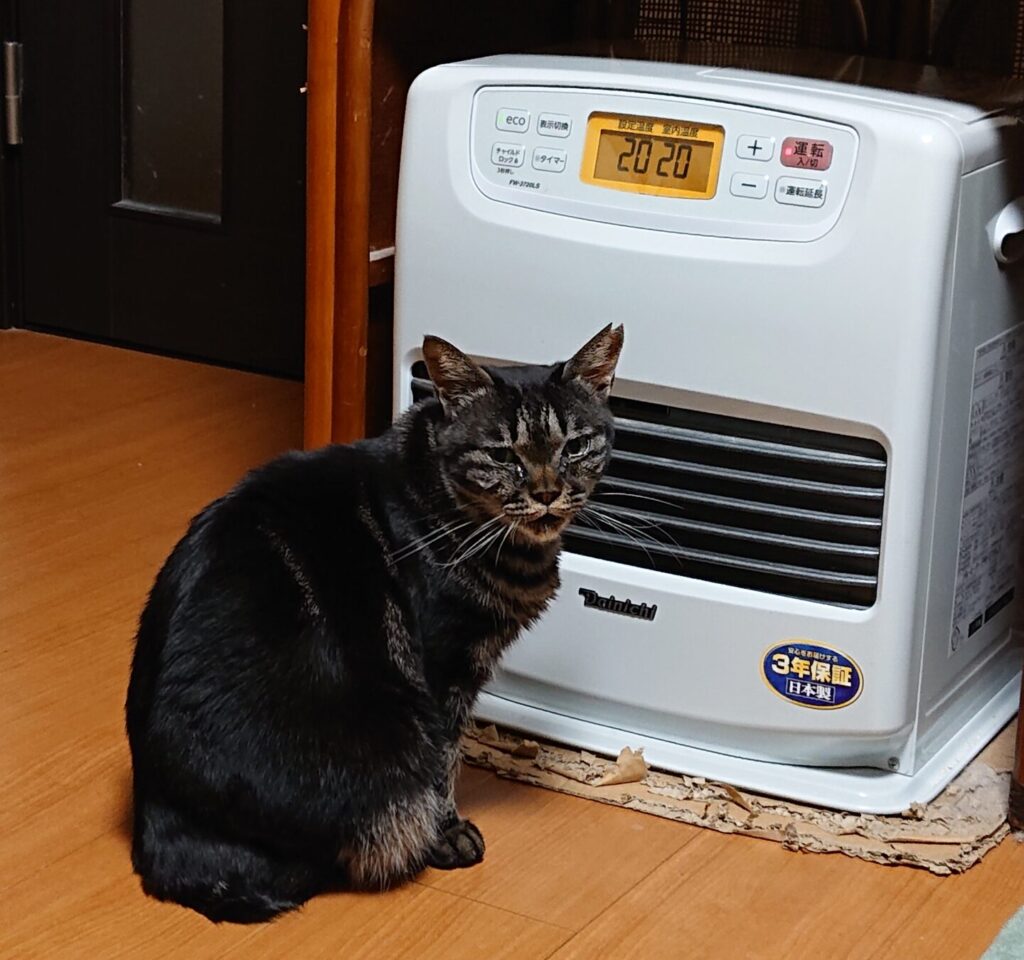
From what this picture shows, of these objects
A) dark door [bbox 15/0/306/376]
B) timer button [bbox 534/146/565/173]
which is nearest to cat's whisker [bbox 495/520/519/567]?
timer button [bbox 534/146/565/173]

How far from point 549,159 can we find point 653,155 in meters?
0.10

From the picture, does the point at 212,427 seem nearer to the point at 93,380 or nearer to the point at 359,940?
the point at 93,380

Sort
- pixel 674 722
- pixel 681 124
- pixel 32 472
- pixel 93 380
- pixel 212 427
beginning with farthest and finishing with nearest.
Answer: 1. pixel 93 380
2. pixel 212 427
3. pixel 32 472
4. pixel 674 722
5. pixel 681 124

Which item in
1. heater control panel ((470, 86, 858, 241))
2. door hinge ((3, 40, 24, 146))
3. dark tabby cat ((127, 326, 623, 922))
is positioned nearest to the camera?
dark tabby cat ((127, 326, 623, 922))

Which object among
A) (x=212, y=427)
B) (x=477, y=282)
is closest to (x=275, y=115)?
(x=212, y=427)

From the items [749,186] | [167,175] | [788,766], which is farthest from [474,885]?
[167,175]

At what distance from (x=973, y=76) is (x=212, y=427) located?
1.26 metres

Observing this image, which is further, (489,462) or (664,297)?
(664,297)

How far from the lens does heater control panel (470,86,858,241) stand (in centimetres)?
131

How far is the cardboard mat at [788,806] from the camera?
4.49ft

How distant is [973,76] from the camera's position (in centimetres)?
157

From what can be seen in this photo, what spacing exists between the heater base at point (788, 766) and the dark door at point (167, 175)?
117 cm

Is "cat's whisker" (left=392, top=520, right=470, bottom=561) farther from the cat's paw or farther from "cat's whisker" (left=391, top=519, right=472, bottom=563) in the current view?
the cat's paw

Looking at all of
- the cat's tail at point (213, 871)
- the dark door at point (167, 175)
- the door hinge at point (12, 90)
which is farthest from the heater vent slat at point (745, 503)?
the door hinge at point (12, 90)
